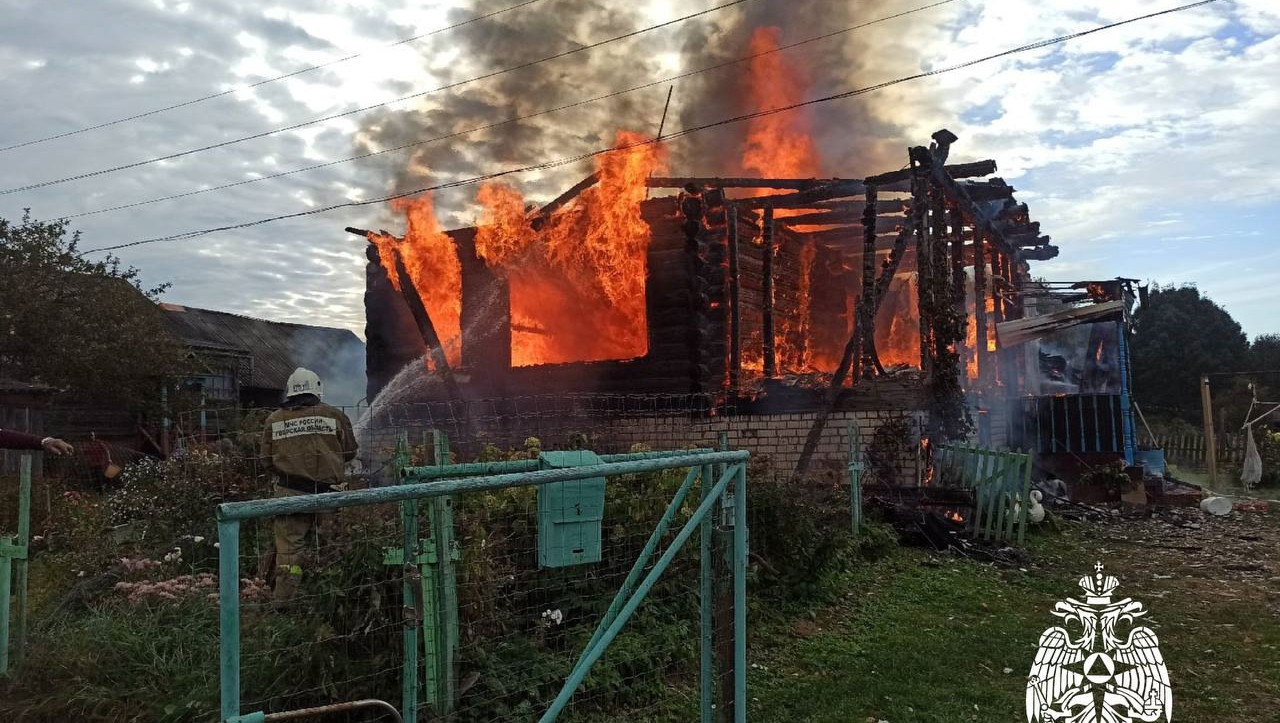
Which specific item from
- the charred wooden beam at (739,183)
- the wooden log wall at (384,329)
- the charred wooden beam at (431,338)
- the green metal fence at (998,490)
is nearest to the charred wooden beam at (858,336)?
the charred wooden beam at (739,183)

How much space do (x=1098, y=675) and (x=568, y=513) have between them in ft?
13.9

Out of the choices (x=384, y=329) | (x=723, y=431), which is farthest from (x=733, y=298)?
(x=384, y=329)

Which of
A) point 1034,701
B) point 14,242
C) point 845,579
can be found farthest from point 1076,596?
point 14,242

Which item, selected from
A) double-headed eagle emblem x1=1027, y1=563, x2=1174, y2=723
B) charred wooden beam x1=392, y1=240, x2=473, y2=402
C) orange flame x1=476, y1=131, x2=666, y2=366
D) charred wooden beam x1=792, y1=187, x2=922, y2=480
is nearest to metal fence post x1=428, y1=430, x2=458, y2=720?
double-headed eagle emblem x1=1027, y1=563, x2=1174, y2=723

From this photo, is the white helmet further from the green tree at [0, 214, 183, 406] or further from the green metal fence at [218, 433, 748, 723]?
the green tree at [0, 214, 183, 406]

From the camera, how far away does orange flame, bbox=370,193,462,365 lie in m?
16.8

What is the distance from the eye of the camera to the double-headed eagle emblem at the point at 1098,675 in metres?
4.90

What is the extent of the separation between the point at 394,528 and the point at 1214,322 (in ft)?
161

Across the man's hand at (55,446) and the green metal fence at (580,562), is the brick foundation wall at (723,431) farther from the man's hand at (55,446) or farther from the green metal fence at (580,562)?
the green metal fence at (580,562)

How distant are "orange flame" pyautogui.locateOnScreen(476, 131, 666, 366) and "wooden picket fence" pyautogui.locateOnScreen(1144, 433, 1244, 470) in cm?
1605

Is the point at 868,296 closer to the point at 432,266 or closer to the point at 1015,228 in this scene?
the point at 1015,228

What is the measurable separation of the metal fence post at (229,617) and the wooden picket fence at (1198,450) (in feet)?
79.2

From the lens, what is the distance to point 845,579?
26.2 feet

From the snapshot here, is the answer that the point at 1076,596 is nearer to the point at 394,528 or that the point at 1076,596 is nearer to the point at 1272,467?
the point at 394,528
